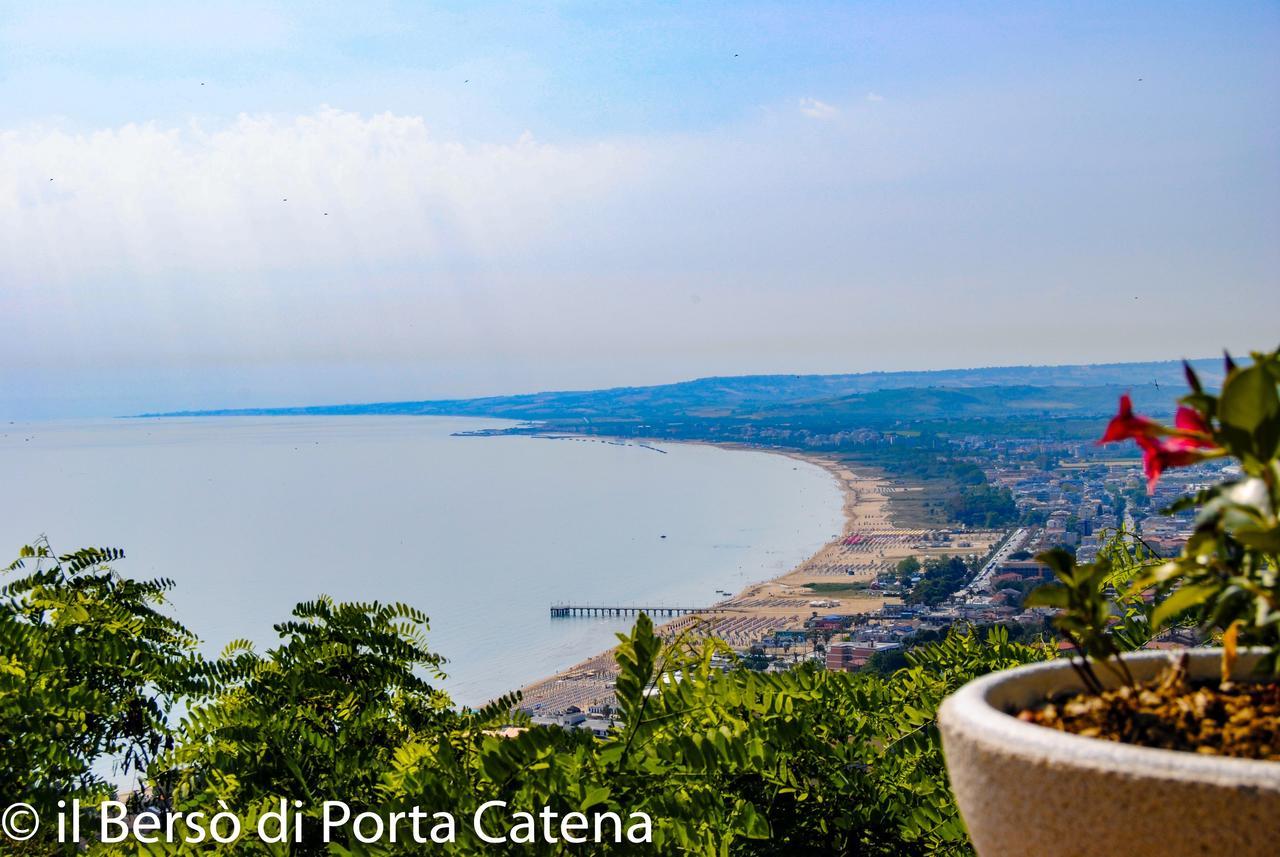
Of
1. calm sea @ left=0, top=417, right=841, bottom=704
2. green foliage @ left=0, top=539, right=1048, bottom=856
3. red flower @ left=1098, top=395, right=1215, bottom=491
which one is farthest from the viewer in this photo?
calm sea @ left=0, top=417, right=841, bottom=704

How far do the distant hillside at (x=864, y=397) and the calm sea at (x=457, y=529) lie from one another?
64.7ft

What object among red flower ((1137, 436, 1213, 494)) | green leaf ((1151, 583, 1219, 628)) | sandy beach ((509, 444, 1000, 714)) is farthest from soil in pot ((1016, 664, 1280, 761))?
sandy beach ((509, 444, 1000, 714))

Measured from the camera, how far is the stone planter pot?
965 mm

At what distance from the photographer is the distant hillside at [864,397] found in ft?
331

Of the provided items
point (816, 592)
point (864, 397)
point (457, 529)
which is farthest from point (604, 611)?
point (864, 397)

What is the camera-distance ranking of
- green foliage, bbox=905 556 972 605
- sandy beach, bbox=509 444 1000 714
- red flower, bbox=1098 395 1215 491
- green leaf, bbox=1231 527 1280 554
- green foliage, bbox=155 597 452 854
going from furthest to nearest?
green foliage, bbox=905 556 972 605
sandy beach, bbox=509 444 1000 714
green foliage, bbox=155 597 452 854
red flower, bbox=1098 395 1215 491
green leaf, bbox=1231 527 1280 554

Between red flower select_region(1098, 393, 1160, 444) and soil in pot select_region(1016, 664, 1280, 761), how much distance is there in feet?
0.97

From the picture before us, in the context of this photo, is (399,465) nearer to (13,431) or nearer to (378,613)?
(378,613)

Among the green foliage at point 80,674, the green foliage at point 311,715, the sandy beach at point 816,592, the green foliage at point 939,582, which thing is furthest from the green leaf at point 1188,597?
the green foliage at point 939,582

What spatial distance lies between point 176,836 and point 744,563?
136ft

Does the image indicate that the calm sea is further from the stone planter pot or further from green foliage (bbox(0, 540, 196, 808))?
the stone planter pot

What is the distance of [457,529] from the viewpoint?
2165 inches

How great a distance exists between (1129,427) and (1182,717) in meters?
0.33

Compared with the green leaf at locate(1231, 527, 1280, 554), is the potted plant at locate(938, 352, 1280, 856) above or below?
below
